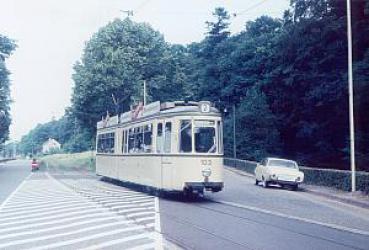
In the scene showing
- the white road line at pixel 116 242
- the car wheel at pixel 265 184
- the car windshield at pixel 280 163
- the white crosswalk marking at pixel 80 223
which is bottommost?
the car wheel at pixel 265 184

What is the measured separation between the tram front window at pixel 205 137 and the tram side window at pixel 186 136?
0.21 m

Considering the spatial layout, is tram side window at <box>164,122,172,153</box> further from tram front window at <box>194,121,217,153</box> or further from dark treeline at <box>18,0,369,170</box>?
dark treeline at <box>18,0,369,170</box>

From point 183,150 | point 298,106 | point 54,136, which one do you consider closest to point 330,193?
point 183,150

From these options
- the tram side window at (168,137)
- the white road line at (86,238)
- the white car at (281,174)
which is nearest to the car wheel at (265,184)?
the white car at (281,174)

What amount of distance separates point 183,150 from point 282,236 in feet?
27.3

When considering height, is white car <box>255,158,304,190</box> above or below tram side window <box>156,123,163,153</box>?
below

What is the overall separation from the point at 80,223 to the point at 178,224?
2.37m

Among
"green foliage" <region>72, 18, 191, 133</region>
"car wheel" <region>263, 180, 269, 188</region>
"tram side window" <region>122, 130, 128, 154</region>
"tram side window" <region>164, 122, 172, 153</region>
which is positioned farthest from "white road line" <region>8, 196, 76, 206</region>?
"green foliage" <region>72, 18, 191, 133</region>

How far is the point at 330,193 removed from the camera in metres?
25.0

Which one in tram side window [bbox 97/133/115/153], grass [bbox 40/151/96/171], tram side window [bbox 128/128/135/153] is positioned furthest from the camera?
grass [bbox 40/151/96/171]

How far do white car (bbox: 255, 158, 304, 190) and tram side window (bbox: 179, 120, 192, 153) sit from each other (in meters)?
10.3

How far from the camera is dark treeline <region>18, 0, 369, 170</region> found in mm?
40219

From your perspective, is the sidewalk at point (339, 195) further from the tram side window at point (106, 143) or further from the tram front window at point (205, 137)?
the tram side window at point (106, 143)

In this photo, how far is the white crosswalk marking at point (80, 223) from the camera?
10789 mm
